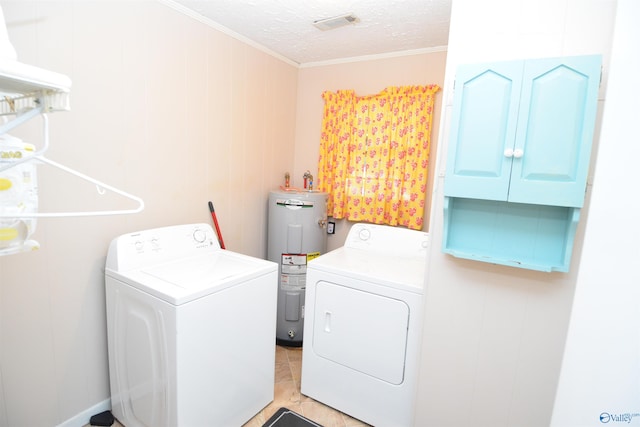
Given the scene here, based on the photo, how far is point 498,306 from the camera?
5.01 feet

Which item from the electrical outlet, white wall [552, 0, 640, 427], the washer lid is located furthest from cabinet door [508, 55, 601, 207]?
the electrical outlet

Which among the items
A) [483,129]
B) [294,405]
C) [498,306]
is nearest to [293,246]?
[294,405]

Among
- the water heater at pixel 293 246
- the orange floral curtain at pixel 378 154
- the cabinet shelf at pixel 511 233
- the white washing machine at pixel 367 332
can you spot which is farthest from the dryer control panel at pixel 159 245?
the cabinet shelf at pixel 511 233

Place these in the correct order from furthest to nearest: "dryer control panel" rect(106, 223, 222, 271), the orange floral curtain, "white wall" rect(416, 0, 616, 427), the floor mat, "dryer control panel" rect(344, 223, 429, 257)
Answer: the orange floral curtain, "dryer control panel" rect(344, 223, 429, 257), the floor mat, "dryer control panel" rect(106, 223, 222, 271), "white wall" rect(416, 0, 616, 427)

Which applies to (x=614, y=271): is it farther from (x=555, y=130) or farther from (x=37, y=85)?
(x=37, y=85)

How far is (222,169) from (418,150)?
1.57 meters

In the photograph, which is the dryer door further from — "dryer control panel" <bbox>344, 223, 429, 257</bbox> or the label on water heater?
the label on water heater

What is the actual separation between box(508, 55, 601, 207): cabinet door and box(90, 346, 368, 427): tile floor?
164 cm

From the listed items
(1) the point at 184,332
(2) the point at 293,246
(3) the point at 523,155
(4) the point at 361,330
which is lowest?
(4) the point at 361,330

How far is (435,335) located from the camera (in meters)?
1.69

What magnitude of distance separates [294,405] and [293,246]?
115 cm

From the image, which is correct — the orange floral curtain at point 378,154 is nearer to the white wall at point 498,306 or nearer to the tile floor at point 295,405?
the white wall at point 498,306

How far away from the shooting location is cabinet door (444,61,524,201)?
132 cm

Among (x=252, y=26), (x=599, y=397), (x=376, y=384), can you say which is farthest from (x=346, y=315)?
(x=252, y=26)
